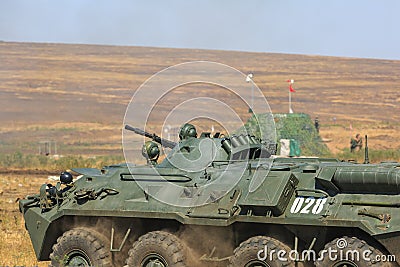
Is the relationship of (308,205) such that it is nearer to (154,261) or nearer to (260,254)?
(260,254)

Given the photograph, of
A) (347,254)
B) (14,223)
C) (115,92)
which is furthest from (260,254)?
(115,92)

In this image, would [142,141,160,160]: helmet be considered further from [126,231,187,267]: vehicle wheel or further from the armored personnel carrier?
[126,231,187,267]: vehicle wheel

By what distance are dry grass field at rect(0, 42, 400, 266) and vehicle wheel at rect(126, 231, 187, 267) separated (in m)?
13.1

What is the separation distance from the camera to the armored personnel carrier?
14531 millimetres

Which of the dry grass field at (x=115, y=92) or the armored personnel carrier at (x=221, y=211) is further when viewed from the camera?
the dry grass field at (x=115, y=92)

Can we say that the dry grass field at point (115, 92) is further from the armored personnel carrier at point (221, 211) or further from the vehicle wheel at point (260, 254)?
the vehicle wheel at point (260, 254)

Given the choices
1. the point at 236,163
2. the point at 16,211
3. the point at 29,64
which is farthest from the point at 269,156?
the point at 29,64

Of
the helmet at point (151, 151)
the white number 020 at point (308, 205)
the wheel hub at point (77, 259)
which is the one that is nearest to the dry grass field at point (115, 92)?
the helmet at point (151, 151)

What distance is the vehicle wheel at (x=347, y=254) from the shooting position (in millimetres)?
14086

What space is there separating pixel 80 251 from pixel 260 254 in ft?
11.7

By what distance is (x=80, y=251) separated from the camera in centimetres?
1686

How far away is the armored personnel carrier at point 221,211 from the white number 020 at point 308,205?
0.05ft

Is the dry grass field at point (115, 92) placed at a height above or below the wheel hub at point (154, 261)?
above

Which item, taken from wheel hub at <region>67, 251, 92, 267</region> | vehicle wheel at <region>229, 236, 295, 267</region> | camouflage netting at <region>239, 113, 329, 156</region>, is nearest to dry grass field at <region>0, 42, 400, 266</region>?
camouflage netting at <region>239, 113, 329, 156</region>
